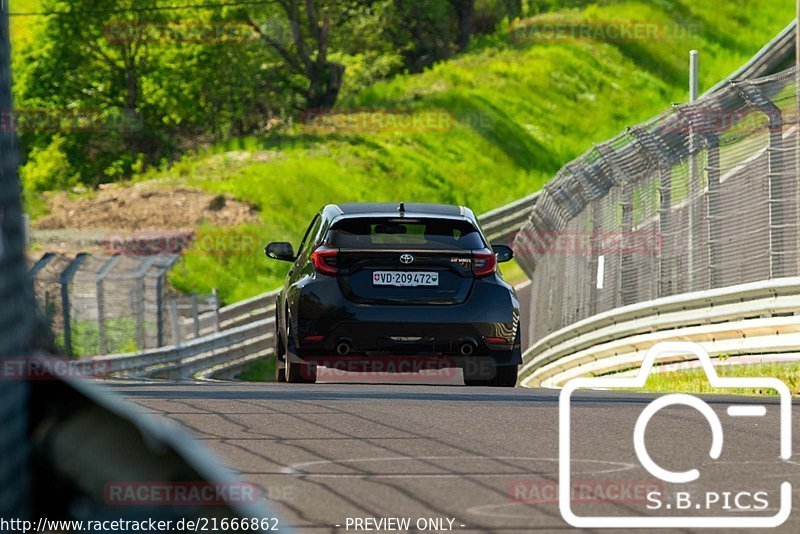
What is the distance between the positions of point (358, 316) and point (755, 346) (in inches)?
157

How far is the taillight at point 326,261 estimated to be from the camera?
13.8 m

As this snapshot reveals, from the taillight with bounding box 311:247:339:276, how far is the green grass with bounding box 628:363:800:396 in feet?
11.6

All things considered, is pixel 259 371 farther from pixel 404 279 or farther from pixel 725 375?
pixel 404 279

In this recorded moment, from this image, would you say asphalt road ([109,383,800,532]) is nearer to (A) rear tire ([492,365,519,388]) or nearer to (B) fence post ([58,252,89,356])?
(A) rear tire ([492,365,519,388])

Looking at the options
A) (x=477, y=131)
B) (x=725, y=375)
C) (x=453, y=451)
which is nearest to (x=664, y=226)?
(x=725, y=375)

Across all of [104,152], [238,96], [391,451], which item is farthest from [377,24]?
[391,451]

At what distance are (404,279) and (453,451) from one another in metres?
5.06

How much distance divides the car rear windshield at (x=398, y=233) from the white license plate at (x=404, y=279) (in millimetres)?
239

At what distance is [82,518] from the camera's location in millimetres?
2422

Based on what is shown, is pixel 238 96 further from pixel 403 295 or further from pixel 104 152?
pixel 403 295

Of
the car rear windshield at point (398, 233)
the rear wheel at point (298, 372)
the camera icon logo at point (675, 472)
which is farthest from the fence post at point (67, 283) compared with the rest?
the camera icon logo at point (675, 472)

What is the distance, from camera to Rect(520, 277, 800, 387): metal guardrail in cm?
1521

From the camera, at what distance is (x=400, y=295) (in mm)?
13711

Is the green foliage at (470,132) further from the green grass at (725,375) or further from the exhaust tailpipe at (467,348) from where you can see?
the exhaust tailpipe at (467,348)
